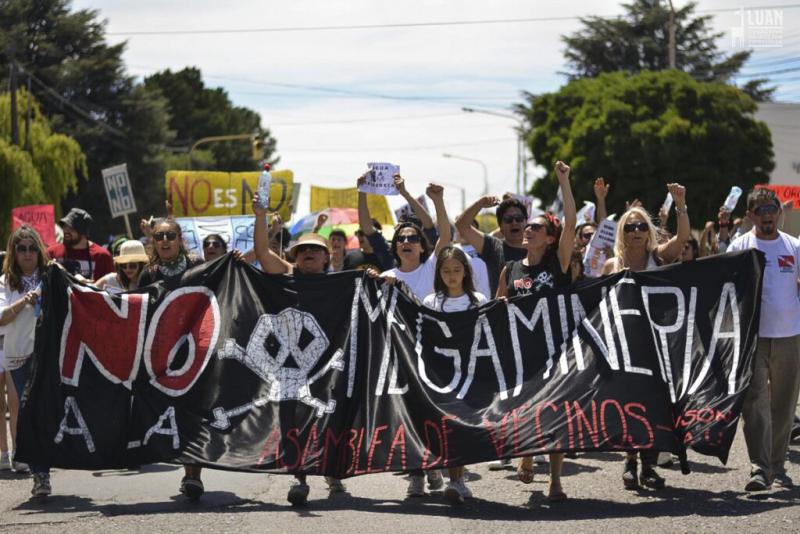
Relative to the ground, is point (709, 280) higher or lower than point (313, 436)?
higher

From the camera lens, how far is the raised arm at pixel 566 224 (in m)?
7.93

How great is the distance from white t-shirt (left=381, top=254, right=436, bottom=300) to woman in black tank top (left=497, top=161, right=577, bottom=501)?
1.95ft

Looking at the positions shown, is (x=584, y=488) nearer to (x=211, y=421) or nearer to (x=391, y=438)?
(x=391, y=438)

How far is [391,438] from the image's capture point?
7680 millimetres

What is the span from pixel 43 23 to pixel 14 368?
55971mm

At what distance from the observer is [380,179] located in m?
9.80

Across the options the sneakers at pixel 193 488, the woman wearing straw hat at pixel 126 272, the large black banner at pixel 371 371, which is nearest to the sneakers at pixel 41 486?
the large black banner at pixel 371 371

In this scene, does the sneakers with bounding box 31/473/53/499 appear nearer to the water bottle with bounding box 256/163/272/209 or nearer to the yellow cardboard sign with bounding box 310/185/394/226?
the water bottle with bounding box 256/163/272/209

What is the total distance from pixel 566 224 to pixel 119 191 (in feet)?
40.4

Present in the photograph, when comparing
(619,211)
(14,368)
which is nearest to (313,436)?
(14,368)

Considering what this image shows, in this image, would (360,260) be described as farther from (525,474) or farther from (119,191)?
(119,191)

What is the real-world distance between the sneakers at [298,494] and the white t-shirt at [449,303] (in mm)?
1426

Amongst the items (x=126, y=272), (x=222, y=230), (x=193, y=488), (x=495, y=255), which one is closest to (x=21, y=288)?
(x=126, y=272)

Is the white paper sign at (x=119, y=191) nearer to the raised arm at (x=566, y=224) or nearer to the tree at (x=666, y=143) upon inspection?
the raised arm at (x=566, y=224)
